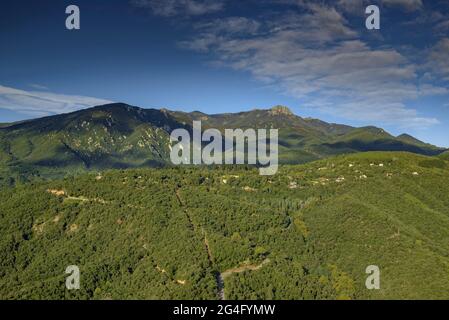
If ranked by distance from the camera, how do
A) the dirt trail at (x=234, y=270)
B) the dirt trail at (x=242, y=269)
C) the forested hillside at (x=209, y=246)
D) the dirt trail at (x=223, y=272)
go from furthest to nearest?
the dirt trail at (x=242, y=269)
the forested hillside at (x=209, y=246)
the dirt trail at (x=234, y=270)
the dirt trail at (x=223, y=272)

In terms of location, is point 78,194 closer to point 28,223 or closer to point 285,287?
point 28,223

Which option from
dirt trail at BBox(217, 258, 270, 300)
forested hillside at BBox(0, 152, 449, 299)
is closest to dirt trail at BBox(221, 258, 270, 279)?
dirt trail at BBox(217, 258, 270, 300)

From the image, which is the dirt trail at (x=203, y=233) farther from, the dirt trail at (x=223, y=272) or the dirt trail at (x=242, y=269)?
the dirt trail at (x=242, y=269)

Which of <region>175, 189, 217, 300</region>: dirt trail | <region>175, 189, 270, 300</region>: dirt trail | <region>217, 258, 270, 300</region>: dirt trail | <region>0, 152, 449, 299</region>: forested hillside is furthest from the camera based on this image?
<region>175, 189, 217, 300</region>: dirt trail

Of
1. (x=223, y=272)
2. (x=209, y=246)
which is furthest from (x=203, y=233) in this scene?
(x=223, y=272)

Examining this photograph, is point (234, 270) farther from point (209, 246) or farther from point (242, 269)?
point (209, 246)

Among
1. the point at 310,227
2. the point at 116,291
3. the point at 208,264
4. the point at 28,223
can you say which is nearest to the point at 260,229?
the point at 310,227

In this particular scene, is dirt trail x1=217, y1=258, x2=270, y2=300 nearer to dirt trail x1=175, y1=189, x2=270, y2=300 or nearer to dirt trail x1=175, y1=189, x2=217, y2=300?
dirt trail x1=175, y1=189, x2=270, y2=300

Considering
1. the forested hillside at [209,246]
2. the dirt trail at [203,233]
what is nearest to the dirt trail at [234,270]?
the forested hillside at [209,246]
